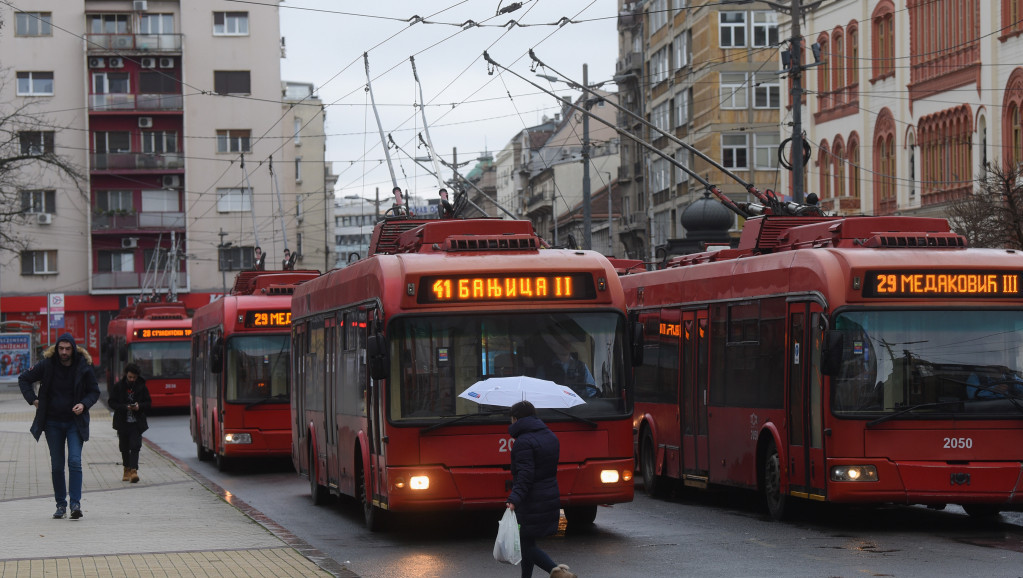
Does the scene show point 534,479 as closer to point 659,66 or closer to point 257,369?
point 257,369

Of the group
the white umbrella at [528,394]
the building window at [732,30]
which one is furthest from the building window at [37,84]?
the white umbrella at [528,394]

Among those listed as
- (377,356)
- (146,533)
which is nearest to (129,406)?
(146,533)

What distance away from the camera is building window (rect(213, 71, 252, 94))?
76375mm

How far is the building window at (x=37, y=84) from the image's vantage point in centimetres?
7581

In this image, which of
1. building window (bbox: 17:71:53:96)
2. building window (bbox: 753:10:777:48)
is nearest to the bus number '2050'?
building window (bbox: 753:10:777:48)

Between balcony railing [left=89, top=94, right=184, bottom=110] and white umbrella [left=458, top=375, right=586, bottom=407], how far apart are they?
219ft

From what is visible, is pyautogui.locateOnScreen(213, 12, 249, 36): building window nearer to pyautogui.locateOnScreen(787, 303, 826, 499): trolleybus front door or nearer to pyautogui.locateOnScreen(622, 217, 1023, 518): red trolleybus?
pyautogui.locateOnScreen(622, 217, 1023, 518): red trolleybus

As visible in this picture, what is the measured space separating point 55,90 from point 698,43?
104 ft

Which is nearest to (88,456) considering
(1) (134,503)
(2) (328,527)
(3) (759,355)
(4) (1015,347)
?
(1) (134,503)

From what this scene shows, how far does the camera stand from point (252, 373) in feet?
78.8

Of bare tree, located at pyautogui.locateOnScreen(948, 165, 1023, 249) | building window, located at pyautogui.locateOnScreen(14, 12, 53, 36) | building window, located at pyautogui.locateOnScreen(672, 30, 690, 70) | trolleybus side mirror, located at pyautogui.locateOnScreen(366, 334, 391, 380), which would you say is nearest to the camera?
trolleybus side mirror, located at pyautogui.locateOnScreen(366, 334, 391, 380)

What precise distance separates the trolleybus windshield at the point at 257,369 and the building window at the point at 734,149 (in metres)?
39.7

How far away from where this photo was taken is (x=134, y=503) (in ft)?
58.1

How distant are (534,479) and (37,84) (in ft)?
231
